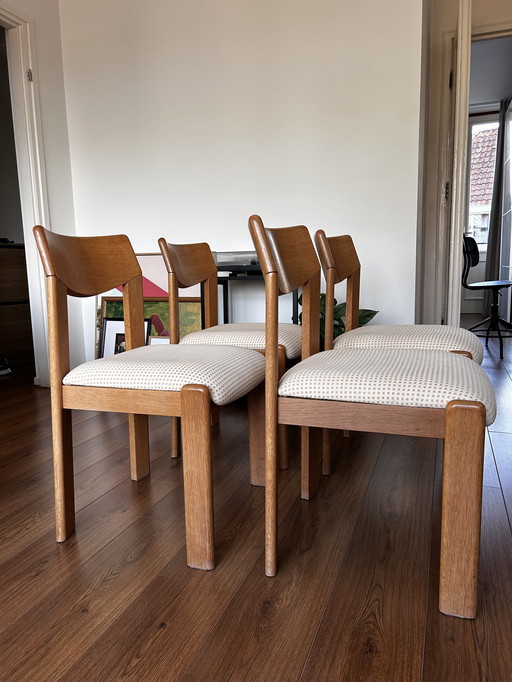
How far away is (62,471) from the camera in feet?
4.28

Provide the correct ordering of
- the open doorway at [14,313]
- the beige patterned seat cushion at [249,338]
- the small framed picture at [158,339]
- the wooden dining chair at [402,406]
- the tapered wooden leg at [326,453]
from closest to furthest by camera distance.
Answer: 1. the wooden dining chair at [402,406]
2. the tapered wooden leg at [326,453]
3. the beige patterned seat cushion at [249,338]
4. the small framed picture at [158,339]
5. the open doorway at [14,313]

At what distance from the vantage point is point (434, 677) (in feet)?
2.84

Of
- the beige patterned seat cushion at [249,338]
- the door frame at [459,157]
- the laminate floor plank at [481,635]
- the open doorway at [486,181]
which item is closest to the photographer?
the laminate floor plank at [481,635]

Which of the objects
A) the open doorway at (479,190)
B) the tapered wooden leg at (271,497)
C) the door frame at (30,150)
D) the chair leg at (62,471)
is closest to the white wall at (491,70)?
the open doorway at (479,190)

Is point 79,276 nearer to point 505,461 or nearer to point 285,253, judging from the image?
point 285,253

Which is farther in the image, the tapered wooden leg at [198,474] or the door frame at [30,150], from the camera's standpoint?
the door frame at [30,150]

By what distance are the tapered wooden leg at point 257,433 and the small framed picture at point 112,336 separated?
176cm

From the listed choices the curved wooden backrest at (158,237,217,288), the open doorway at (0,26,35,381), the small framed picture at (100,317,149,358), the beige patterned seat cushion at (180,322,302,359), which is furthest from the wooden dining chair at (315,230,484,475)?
the open doorway at (0,26,35,381)

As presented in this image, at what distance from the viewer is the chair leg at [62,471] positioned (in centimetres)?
130

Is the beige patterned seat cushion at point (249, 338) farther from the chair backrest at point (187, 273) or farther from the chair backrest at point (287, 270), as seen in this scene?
the chair backrest at point (287, 270)

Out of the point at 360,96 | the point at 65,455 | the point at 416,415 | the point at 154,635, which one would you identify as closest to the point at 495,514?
the point at 416,415

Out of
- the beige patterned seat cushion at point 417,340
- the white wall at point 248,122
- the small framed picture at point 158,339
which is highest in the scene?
the white wall at point 248,122

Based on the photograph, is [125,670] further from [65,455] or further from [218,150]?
[218,150]

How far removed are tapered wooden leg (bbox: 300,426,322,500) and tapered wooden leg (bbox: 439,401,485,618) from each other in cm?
50
